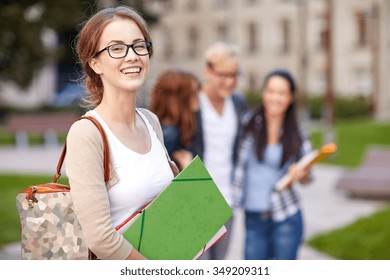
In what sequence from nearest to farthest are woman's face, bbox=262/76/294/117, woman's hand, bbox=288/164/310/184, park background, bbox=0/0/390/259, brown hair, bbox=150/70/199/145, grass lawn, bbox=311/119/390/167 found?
woman's hand, bbox=288/164/310/184
woman's face, bbox=262/76/294/117
brown hair, bbox=150/70/199/145
park background, bbox=0/0/390/259
grass lawn, bbox=311/119/390/167

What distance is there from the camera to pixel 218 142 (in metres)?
3.74

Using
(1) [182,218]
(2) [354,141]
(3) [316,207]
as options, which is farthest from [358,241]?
(2) [354,141]

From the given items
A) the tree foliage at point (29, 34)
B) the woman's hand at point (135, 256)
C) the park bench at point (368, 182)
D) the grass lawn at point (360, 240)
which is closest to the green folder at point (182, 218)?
the woman's hand at point (135, 256)

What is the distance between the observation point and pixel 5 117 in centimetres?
3191

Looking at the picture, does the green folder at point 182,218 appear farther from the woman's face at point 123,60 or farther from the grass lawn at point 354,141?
the grass lawn at point 354,141

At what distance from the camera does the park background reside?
23.0ft

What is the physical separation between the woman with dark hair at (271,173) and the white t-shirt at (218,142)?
0.22 feet

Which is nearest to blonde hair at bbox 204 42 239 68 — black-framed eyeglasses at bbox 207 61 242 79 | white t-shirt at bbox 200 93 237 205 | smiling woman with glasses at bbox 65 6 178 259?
black-framed eyeglasses at bbox 207 61 242 79

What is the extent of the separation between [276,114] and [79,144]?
2.14m

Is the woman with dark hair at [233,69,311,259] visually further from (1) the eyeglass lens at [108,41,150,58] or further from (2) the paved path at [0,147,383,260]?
(1) the eyeglass lens at [108,41,150,58]

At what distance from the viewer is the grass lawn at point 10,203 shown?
22.1 feet

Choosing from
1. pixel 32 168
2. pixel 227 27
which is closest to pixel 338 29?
pixel 227 27

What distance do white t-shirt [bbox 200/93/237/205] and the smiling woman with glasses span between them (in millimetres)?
2161
